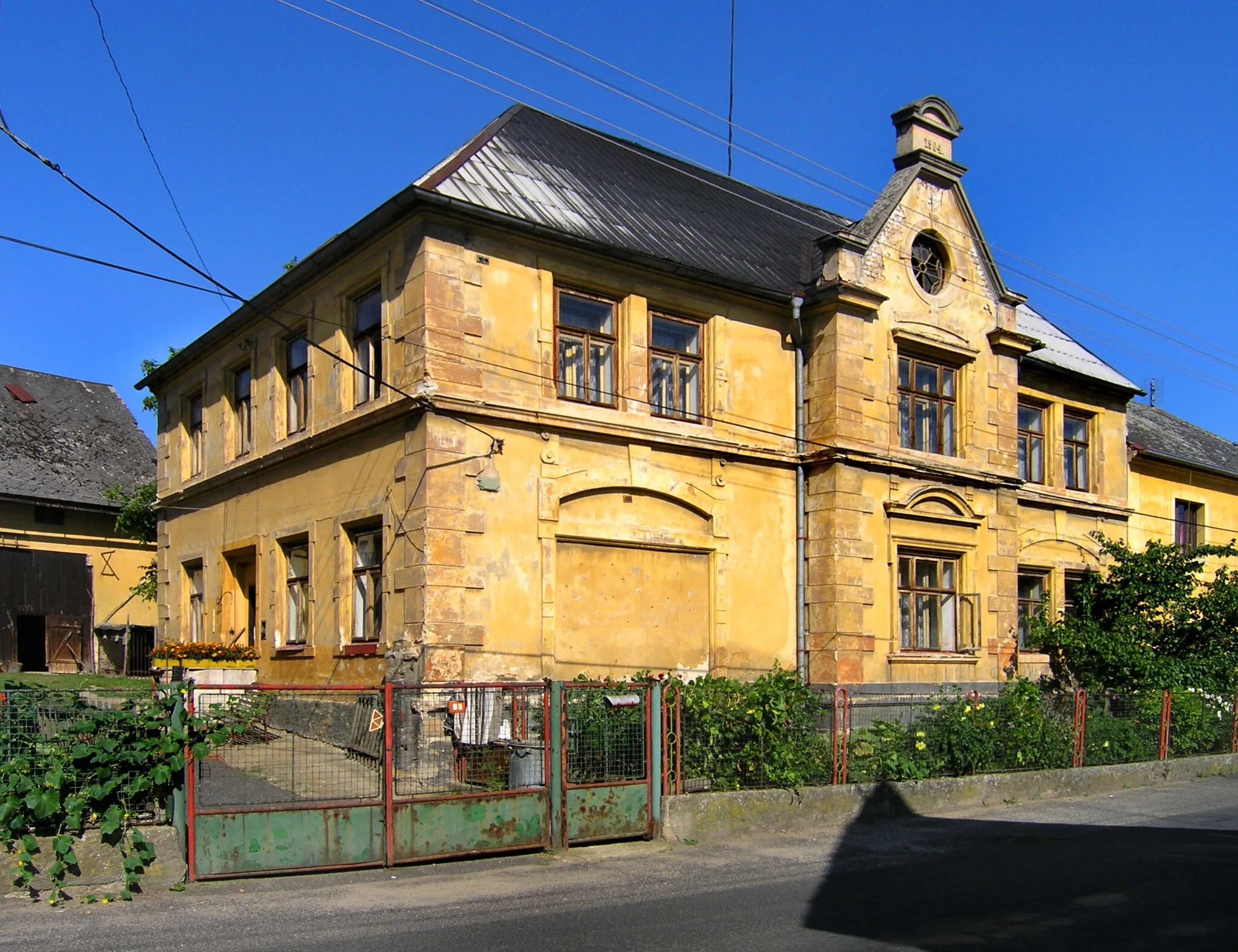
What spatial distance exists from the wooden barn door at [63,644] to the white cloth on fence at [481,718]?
72.1 feet

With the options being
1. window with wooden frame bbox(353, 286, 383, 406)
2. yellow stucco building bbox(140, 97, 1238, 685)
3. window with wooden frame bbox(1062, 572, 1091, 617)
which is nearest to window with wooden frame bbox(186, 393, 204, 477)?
yellow stucco building bbox(140, 97, 1238, 685)

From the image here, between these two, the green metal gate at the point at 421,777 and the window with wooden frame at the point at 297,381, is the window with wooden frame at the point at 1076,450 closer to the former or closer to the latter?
the green metal gate at the point at 421,777

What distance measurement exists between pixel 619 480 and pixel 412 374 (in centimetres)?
333

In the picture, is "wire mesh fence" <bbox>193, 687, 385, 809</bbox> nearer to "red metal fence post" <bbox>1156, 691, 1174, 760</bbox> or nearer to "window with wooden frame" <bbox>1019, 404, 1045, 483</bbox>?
"red metal fence post" <bbox>1156, 691, 1174, 760</bbox>

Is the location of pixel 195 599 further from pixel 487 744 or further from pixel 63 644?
pixel 487 744

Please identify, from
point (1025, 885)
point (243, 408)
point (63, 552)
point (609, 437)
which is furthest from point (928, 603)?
point (63, 552)

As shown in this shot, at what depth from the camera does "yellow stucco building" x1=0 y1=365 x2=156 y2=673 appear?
98.4 ft

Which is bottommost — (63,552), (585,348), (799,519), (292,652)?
(292,652)

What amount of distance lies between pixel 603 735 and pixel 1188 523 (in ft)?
69.4

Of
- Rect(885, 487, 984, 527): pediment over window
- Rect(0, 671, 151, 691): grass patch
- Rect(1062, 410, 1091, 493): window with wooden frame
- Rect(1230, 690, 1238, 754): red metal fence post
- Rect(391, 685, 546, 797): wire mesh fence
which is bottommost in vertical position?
Rect(1230, 690, 1238, 754): red metal fence post

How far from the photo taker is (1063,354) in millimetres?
24797

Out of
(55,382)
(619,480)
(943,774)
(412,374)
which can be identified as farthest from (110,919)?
(55,382)

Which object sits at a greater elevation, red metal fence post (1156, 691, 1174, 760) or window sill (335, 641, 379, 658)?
window sill (335, 641, 379, 658)

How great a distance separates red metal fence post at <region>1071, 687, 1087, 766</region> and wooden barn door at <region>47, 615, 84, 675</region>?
24.6 m
